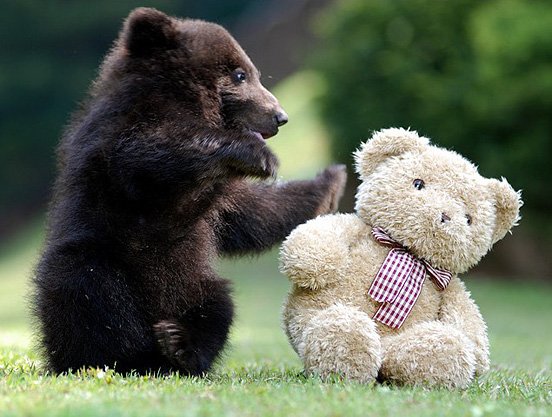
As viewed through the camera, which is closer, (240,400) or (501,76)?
(240,400)

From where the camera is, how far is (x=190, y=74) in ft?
17.0

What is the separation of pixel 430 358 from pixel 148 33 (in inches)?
91.7

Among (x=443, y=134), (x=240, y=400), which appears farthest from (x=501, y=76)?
(x=240, y=400)

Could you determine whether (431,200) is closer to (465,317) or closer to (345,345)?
(465,317)

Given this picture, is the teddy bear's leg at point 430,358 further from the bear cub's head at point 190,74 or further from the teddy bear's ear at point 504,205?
the bear cub's head at point 190,74

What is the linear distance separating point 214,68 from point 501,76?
12743mm

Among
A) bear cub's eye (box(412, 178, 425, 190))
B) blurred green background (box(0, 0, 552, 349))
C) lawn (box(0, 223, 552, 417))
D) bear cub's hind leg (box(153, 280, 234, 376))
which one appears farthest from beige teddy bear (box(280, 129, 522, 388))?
blurred green background (box(0, 0, 552, 349))

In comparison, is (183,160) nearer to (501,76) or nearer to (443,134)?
(501,76)

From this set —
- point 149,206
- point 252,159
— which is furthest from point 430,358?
point 149,206

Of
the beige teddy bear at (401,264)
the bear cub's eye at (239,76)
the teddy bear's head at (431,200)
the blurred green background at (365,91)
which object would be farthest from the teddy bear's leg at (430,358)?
the blurred green background at (365,91)

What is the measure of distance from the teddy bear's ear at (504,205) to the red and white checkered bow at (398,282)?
401 mm

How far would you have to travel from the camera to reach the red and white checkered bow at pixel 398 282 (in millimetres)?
4828

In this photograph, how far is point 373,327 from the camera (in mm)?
Result: 4629

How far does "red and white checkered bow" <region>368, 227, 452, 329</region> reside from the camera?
483cm
